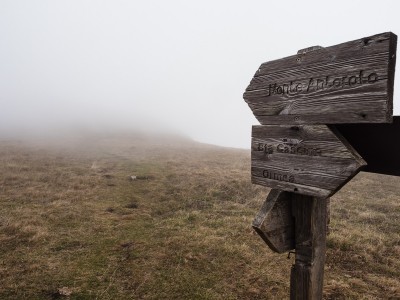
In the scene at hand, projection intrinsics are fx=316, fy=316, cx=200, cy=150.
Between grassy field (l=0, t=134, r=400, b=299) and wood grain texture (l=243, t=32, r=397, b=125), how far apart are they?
15.9 feet

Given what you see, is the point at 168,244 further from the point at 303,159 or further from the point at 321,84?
the point at 321,84

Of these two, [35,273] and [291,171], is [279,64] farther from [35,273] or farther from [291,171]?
[35,273]

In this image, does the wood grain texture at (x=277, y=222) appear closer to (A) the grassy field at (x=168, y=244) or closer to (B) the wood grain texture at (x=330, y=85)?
(B) the wood grain texture at (x=330, y=85)

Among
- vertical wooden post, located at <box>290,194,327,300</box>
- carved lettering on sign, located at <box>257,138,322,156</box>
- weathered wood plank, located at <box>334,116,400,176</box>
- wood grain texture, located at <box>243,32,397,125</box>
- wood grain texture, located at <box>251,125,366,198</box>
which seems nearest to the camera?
wood grain texture, located at <box>243,32,397,125</box>

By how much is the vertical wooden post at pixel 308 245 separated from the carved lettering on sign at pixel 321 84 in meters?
1.01

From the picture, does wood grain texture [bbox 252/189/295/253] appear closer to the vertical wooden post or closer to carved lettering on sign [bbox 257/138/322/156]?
the vertical wooden post

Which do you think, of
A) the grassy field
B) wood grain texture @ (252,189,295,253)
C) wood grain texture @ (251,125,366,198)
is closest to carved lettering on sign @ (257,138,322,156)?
wood grain texture @ (251,125,366,198)

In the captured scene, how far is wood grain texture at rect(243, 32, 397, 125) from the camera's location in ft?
7.40

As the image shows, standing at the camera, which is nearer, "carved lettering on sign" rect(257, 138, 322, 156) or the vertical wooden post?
"carved lettering on sign" rect(257, 138, 322, 156)

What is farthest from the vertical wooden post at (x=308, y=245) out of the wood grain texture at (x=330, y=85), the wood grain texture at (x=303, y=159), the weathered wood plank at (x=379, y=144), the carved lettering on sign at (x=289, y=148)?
the wood grain texture at (x=330, y=85)

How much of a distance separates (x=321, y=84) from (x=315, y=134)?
42cm

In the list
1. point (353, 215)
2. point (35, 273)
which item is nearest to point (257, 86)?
point (35, 273)

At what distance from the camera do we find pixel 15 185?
15.8 meters

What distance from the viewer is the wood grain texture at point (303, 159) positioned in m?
2.53
